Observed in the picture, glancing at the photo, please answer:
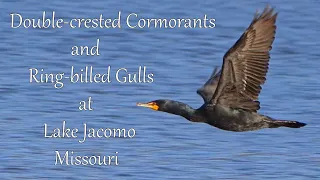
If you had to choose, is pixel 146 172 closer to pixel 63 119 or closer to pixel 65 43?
pixel 63 119

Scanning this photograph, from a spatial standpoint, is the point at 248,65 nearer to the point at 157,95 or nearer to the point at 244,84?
the point at 244,84

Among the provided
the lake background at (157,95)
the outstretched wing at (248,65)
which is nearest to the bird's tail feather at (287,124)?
the outstretched wing at (248,65)

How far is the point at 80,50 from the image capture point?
655 inches

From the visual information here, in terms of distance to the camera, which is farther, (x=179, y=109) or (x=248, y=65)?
(x=179, y=109)

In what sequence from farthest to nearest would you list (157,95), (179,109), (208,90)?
(157,95)
(208,90)
(179,109)

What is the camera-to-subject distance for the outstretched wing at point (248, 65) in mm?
9656

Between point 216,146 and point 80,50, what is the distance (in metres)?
5.04

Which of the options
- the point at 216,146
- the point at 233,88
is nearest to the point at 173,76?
the point at 216,146

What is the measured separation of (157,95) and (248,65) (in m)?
4.27

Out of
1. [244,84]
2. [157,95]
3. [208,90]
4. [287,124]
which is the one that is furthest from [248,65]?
[157,95]

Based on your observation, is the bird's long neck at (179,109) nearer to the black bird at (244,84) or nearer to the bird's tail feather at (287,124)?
the black bird at (244,84)

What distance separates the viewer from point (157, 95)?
14.0 m

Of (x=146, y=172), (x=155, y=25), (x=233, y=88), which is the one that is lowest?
(x=146, y=172)

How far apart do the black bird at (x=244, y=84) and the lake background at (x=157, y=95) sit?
1170mm
